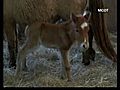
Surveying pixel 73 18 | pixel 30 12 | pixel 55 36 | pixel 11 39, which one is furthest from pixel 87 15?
pixel 11 39

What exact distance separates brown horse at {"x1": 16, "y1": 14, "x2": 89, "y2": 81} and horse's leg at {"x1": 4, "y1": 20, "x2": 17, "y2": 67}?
30mm

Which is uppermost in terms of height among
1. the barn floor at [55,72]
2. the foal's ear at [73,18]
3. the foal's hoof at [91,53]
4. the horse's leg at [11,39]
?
the foal's ear at [73,18]

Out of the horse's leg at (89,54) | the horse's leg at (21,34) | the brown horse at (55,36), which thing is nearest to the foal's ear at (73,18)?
the brown horse at (55,36)

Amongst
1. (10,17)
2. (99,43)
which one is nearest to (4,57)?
(10,17)

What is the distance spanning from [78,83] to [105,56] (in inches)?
7.6

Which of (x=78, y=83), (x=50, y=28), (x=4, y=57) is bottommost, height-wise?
(x=78, y=83)

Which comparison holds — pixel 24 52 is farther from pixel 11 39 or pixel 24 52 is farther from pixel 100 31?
pixel 100 31

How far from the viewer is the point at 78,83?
83.2 inches

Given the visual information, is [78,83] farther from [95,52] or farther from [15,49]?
[15,49]

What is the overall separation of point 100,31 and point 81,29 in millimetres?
142

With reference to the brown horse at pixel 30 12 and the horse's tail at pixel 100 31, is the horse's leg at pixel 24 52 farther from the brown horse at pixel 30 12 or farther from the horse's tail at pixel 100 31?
the horse's tail at pixel 100 31

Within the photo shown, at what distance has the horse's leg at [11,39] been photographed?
213 cm

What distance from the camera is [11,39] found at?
85.4 inches

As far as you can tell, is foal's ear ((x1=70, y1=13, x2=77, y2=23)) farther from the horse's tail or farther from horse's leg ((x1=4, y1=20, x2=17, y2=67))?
horse's leg ((x1=4, y1=20, x2=17, y2=67))
